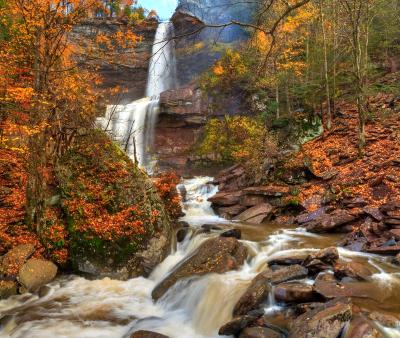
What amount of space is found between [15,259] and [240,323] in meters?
6.25

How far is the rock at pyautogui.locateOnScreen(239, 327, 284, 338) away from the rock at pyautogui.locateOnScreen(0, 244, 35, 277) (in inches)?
243

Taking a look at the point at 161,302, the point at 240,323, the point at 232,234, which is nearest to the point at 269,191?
the point at 232,234

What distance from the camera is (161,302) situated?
8383 millimetres

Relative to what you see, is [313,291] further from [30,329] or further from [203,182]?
[203,182]

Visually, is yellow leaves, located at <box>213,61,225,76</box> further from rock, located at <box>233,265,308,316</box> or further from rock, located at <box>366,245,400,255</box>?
rock, located at <box>233,265,308,316</box>

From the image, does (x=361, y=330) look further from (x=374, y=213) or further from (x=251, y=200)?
(x=251, y=200)

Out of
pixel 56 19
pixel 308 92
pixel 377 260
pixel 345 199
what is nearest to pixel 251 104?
pixel 308 92

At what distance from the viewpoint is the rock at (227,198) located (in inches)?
578

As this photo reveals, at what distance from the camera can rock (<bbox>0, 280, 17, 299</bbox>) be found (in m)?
8.52

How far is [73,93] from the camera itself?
12.5 metres

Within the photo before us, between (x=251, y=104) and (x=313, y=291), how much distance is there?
63.4 feet

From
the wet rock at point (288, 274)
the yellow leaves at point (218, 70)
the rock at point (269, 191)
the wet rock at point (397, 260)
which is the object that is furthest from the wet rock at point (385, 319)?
the yellow leaves at point (218, 70)

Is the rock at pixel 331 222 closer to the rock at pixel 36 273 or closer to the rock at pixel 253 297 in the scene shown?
the rock at pixel 253 297

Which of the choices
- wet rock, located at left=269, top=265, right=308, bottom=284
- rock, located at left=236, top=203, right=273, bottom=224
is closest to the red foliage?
rock, located at left=236, top=203, right=273, bottom=224
